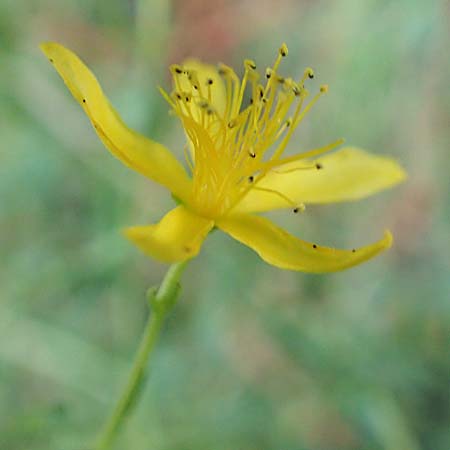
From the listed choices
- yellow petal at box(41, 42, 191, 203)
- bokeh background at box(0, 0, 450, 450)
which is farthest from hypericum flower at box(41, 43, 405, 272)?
bokeh background at box(0, 0, 450, 450)

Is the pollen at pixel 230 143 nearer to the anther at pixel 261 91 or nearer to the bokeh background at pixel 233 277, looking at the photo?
the anther at pixel 261 91

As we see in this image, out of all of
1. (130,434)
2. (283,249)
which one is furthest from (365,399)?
(283,249)

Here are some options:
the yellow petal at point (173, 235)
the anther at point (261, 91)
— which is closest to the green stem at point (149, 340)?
the yellow petal at point (173, 235)

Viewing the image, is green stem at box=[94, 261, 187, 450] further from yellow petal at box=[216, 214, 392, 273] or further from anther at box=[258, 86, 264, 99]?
anther at box=[258, 86, 264, 99]

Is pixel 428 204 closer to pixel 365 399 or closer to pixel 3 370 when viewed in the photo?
pixel 365 399

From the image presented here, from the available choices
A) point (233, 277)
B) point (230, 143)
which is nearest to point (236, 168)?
point (230, 143)
